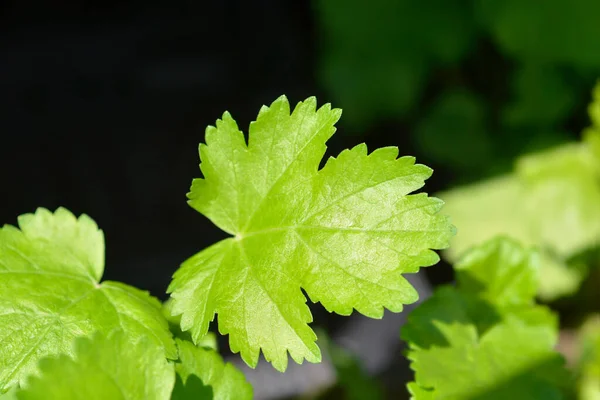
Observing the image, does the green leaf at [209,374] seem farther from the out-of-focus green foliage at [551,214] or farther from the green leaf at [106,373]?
the out-of-focus green foliage at [551,214]

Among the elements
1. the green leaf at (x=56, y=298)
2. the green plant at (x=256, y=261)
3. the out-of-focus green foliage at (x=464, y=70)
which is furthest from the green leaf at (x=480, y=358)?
the out-of-focus green foliage at (x=464, y=70)

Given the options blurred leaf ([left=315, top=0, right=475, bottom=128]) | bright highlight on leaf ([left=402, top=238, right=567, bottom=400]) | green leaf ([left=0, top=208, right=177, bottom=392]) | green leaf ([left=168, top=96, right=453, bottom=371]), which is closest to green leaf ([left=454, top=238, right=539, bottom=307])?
bright highlight on leaf ([left=402, top=238, right=567, bottom=400])

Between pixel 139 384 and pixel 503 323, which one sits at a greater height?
pixel 503 323

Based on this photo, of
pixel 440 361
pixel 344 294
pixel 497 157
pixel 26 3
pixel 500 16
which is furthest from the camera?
pixel 26 3

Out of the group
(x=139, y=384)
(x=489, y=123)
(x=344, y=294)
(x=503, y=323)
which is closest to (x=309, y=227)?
(x=344, y=294)

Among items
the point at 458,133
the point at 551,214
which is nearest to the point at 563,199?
the point at 551,214

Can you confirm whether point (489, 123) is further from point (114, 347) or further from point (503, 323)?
point (114, 347)

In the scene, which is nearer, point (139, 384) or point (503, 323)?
point (139, 384)

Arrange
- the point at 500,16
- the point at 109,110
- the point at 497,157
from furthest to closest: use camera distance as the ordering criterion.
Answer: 1. the point at 109,110
2. the point at 497,157
3. the point at 500,16
